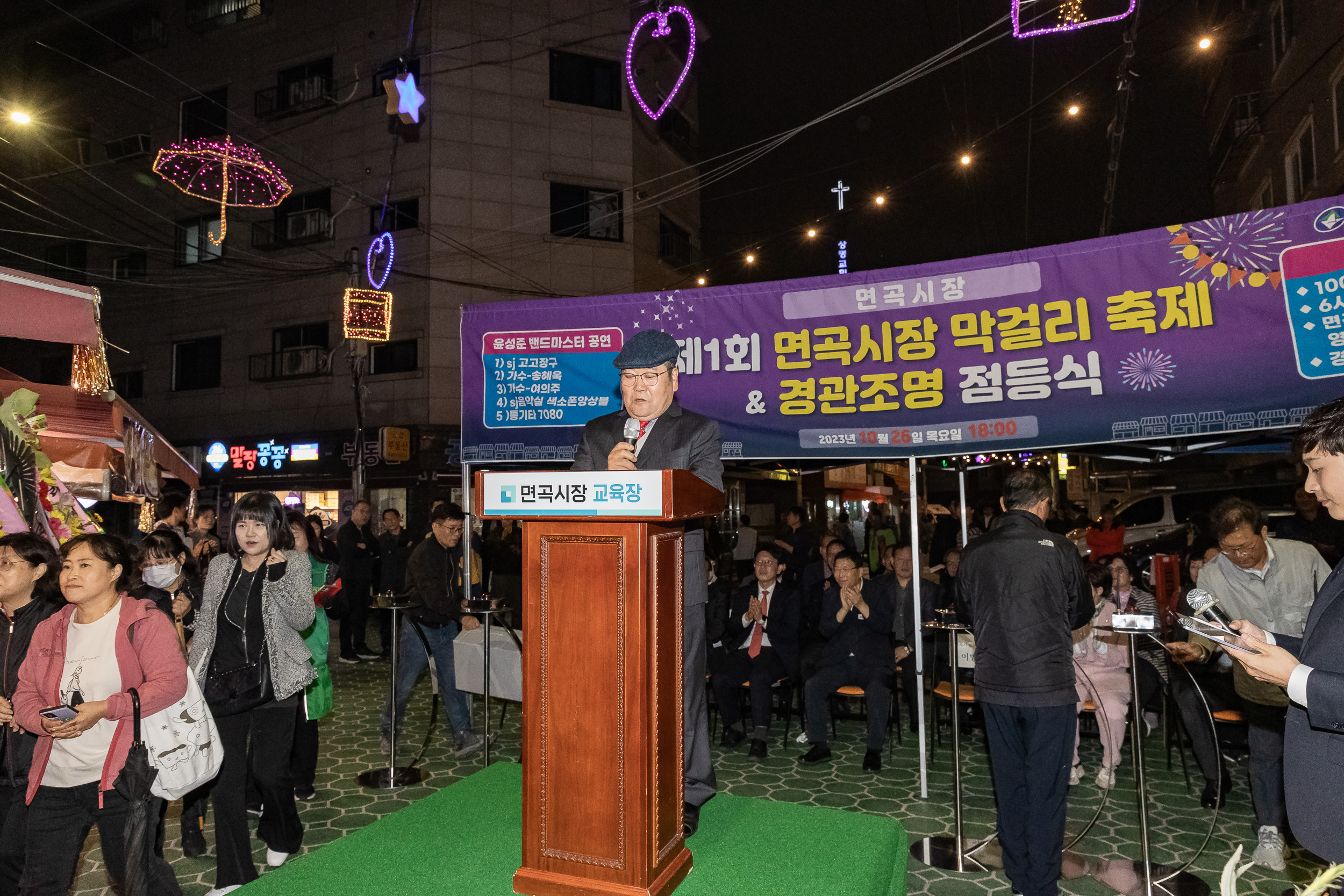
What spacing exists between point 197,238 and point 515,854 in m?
21.2

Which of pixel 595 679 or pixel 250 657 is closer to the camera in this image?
pixel 595 679

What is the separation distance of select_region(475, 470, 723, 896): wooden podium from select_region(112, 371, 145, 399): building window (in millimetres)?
21286

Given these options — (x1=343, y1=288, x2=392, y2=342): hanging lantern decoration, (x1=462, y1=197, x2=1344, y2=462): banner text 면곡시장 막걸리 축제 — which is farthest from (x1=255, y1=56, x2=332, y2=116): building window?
(x1=462, y1=197, x2=1344, y2=462): banner text 면곡시장 막걸리 축제

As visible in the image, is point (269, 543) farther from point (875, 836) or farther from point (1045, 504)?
point (1045, 504)

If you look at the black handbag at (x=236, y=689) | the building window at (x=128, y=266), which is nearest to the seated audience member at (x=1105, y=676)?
the black handbag at (x=236, y=689)

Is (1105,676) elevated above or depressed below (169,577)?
below

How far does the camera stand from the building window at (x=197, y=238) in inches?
767

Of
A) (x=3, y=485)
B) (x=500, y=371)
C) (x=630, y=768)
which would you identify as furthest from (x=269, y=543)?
(x=500, y=371)

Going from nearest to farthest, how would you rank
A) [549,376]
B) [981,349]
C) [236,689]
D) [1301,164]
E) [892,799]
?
[236,689] → [981,349] → [892,799] → [549,376] → [1301,164]

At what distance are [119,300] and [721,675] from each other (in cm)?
1996

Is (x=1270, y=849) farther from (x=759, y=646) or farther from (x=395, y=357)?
(x=395, y=357)

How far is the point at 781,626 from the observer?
278 inches

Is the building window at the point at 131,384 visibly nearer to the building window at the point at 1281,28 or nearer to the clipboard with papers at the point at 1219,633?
the clipboard with papers at the point at 1219,633

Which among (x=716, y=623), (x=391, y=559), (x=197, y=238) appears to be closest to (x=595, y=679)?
(x=716, y=623)
